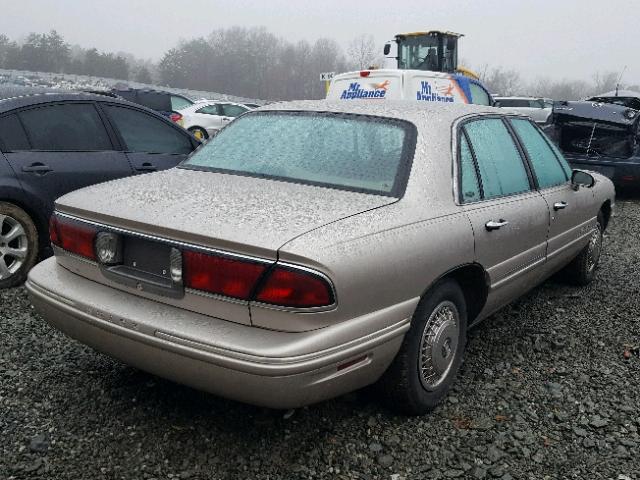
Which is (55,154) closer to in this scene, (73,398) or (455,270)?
(73,398)

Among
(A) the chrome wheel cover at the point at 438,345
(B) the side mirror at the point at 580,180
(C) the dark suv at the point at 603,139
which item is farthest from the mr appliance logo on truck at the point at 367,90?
(A) the chrome wheel cover at the point at 438,345

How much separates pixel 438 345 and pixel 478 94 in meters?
10.8

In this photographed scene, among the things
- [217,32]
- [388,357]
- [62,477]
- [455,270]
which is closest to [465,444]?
[388,357]

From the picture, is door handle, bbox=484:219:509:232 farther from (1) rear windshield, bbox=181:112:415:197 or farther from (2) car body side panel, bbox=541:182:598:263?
(2) car body side panel, bbox=541:182:598:263

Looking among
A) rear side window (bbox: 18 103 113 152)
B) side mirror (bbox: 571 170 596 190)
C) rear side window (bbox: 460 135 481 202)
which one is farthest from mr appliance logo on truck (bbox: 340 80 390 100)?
rear side window (bbox: 460 135 481 202)

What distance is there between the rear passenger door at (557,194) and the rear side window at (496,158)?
19 cm

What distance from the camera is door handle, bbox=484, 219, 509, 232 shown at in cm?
304

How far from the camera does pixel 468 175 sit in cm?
308

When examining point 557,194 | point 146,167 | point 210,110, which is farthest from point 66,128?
point 210,110

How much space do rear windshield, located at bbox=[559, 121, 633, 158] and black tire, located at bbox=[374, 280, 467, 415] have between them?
22.0 feet

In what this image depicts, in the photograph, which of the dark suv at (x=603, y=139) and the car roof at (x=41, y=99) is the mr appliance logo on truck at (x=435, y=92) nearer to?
the dark suv at (x=603, y=139)

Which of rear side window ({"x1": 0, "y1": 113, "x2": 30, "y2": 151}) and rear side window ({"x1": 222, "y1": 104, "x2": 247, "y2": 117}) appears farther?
rear side window ({"x1": 222, "y1": 104, "x2": 247, "y2": 117})

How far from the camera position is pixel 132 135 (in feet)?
16.7

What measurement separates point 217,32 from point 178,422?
367ft
